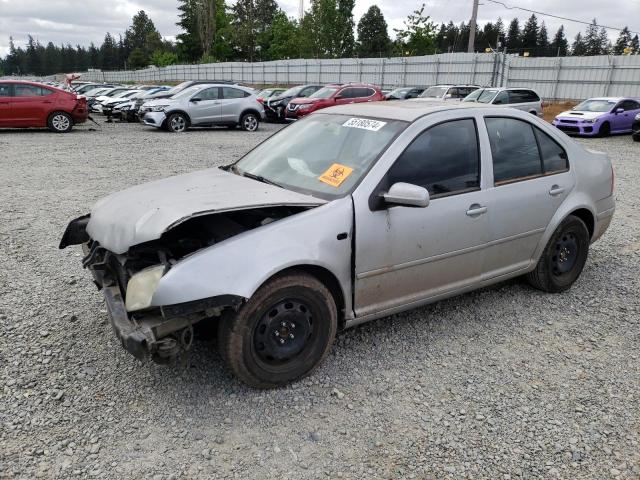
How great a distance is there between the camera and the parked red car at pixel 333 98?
19.0 m

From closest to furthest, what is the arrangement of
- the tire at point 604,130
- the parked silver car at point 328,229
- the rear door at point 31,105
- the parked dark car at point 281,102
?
the parked silver car at point 328,229 → the rear door at point 31,105 → the tire at point 604,130 → the parked dark car at point 281,102

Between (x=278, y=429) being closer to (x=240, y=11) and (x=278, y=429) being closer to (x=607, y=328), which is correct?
(x=607, y=328)

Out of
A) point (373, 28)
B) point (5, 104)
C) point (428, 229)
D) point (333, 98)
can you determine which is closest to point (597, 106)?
point (333, 98)

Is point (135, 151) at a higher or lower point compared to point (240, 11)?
lower

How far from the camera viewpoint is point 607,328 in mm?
4000

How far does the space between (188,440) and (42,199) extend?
6.26 metres

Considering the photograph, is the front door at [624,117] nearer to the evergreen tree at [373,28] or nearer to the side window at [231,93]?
the side window at [231,93]

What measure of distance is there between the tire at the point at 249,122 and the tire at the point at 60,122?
18.3ft

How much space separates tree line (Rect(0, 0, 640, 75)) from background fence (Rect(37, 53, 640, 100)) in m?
1.27

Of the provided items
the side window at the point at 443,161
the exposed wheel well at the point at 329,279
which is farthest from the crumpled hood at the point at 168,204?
the side window at the point at 443,161

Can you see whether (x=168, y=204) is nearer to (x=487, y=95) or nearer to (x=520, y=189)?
(x=520, y=189)

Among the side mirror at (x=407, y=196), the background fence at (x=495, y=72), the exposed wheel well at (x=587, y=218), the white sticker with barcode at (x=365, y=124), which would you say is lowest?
the exposed wheel well at (x=587, y=218)

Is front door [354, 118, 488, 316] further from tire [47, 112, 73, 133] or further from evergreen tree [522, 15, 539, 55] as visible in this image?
evergreen tree [522, 15, 539, 55]

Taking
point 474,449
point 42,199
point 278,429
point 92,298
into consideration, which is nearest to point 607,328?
point 474,449
